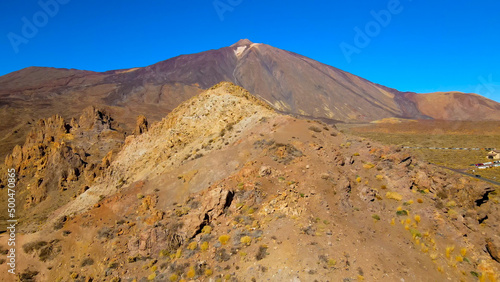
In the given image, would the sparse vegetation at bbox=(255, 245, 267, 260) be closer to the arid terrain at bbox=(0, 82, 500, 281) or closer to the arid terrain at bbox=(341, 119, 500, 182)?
the arid terrain at bbox=(0, 82, 500, 281)

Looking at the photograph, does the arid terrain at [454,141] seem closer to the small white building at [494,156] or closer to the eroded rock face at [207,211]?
the small white building at [494,156]

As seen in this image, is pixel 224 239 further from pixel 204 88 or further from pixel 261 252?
pixel 204 88

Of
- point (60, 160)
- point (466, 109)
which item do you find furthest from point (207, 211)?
point (466, 109)

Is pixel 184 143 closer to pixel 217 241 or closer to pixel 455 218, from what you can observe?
pixel 217 241

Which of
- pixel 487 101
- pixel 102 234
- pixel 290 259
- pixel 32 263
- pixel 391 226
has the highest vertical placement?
pixel 487 101

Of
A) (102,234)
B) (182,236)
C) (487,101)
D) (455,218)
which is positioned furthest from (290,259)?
(487,101)

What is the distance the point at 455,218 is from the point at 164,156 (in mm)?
19102

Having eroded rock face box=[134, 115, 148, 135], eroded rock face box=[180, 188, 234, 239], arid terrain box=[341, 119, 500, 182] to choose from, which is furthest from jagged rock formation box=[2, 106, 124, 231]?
arid terrain box=[341, 119, 500, 182]

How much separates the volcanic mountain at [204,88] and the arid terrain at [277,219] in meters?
86.6

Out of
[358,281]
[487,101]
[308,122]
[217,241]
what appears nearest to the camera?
[358,281]

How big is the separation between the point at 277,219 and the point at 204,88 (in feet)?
497

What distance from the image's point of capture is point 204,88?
158m

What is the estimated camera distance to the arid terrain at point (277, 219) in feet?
36.9

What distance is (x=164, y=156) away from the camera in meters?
22.2
